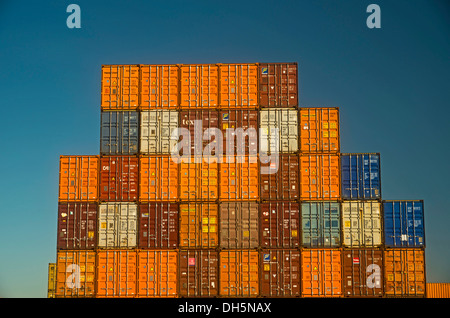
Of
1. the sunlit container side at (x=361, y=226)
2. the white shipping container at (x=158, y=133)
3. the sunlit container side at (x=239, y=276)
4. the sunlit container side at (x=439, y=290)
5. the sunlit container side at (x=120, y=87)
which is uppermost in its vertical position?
the sunlit container side at (x=120, y=87)

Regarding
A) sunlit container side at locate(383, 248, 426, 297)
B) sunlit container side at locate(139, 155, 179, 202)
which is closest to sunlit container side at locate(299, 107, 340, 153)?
sunlit container side at locate(383, 248, 426, 297)

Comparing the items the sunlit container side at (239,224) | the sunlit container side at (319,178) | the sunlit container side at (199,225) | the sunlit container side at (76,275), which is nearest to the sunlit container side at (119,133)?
the sunlit container side at (199,225)

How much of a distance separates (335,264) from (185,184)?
11.2 metres

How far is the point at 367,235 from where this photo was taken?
4212 cm

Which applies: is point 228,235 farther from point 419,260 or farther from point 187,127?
point 419,260

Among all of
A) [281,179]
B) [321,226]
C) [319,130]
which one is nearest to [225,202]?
[281,179]

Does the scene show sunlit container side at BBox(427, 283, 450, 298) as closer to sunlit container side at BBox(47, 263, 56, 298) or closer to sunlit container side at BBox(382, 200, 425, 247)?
sunlit container side at BBox(382, 200, 425, 247)

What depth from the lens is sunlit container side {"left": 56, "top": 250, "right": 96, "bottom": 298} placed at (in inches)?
1625

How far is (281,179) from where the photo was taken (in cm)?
4269

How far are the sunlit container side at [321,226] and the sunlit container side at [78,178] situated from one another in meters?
14.2

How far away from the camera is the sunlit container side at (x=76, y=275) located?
41.3 meters

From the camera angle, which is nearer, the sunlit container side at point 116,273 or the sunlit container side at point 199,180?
the sunlit container side at point 116,273

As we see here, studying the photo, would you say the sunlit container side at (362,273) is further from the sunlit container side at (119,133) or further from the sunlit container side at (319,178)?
the sunlit container side at (119,133)
